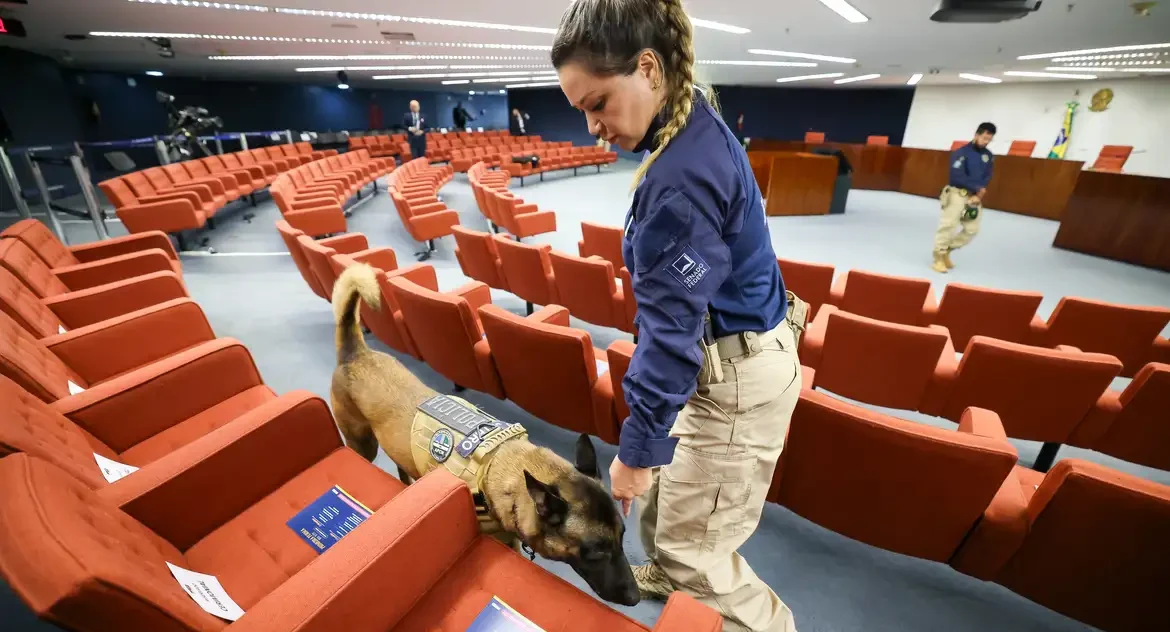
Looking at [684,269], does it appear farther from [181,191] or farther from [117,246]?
[181,191]

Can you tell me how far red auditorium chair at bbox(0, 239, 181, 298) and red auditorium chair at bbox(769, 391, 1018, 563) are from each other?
3.76 m

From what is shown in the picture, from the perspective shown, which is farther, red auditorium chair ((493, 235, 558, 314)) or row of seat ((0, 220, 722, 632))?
red auditorium chair ((493, 235, 558, 314))

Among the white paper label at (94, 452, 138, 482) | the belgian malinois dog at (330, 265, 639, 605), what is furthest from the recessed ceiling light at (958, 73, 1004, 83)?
the white paper label at (94, 452, 138, 482)

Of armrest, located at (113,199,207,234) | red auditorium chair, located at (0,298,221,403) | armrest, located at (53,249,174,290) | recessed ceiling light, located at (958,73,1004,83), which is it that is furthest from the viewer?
recessed ceiling light, located at (958,73,1004,83)

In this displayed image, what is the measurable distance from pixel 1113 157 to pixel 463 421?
59.4ft

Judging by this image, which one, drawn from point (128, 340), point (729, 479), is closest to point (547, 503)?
point (729, 479)

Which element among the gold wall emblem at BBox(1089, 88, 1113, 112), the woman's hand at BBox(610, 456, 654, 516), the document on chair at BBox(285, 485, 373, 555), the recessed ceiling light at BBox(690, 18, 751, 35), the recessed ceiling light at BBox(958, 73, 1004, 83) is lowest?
the document on chair at BBox(285, 485, 373, 555)

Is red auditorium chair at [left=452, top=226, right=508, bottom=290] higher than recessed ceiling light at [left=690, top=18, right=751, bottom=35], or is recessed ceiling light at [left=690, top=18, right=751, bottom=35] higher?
recessed ceiling light at [left=690, top=18, right=751, bottom=35]

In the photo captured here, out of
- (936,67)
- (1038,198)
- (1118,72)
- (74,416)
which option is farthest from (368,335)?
(1118,72)

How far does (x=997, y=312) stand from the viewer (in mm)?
2973

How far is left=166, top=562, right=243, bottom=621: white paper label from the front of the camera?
3.54 feet

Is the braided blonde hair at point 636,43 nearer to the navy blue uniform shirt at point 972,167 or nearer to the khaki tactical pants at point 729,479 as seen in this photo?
the khaki tactical pants at point 729,479

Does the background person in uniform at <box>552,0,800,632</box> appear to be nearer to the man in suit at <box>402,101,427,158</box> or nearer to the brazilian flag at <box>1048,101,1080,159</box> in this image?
the man in suit at <box>402,101,427,158</box>

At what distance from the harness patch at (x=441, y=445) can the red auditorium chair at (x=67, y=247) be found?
3.54 m
